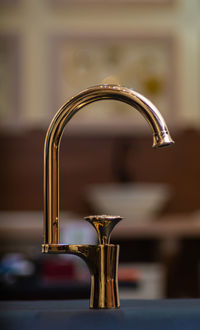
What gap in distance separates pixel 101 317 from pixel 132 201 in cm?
174

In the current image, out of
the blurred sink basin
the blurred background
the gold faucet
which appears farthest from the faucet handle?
the blurred background

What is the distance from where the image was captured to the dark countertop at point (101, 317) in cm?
64

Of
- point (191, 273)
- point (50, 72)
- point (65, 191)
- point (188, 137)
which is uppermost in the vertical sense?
point (50, 72)

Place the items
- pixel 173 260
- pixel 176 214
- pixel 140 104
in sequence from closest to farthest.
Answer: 1. pixel 140 104
2. pixel 173 260
3. pixel 176 214

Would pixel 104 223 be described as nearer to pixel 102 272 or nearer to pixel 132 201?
pixel 102 272

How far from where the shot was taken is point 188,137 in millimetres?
Answer: 2756

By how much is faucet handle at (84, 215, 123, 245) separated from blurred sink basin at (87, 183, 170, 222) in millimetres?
1655

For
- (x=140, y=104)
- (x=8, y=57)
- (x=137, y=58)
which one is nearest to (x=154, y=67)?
(x=137, y=58)

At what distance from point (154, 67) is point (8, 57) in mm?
683

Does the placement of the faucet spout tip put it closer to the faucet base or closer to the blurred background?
the faucet base

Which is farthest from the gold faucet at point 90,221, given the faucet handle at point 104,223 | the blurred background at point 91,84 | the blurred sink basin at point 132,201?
the blurred background at point 91,84

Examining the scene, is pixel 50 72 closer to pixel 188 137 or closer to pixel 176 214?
pixel 188 137

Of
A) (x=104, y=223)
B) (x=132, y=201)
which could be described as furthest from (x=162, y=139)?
(x=132, y=201)

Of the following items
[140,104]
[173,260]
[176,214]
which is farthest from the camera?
[176,214]
